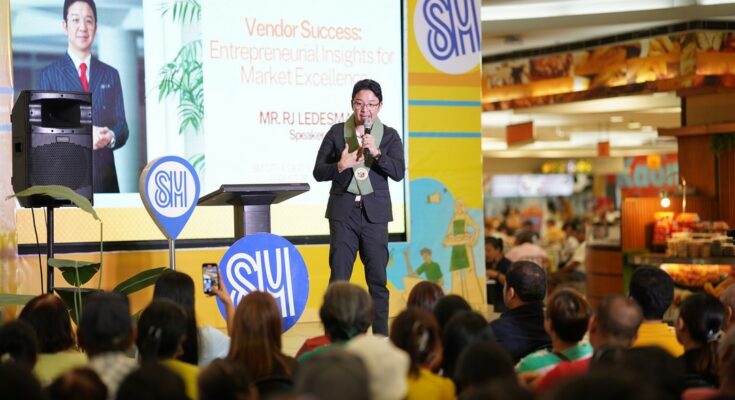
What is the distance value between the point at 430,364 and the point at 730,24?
8789 millimetres

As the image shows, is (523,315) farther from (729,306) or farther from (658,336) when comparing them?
(729,306)

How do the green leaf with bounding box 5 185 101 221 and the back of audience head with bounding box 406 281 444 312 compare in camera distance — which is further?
the green leaf with bounding box 5 185 101 221

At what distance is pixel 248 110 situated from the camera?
7379 millimetres

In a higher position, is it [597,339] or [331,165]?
[331,165]

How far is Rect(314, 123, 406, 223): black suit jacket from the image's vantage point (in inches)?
207

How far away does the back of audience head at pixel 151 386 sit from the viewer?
219 cm

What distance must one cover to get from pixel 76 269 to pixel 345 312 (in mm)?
2103

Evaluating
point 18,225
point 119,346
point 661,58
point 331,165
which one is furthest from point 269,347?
point 661,58

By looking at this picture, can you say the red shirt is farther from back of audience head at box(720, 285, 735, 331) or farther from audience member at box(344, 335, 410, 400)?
back of audience head at box(720, 285, 735, 331)

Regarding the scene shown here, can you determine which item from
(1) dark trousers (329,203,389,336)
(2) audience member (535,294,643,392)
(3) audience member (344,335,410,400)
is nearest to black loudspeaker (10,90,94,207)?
(1) dark trousers (329,203,389,336)

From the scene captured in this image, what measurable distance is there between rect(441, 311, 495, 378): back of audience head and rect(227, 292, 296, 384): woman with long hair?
49 cm

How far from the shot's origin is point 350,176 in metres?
5.23

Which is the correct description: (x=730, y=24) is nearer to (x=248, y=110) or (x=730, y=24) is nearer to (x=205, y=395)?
(x=248, y=110)

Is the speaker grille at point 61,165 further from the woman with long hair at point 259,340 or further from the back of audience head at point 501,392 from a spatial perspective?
the back of audience head at point 501,392
